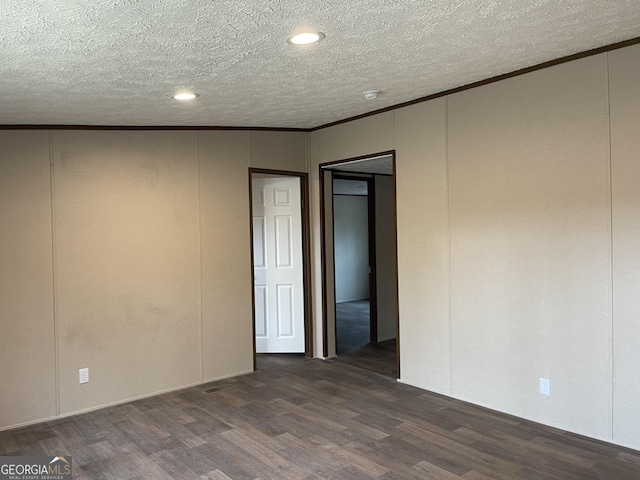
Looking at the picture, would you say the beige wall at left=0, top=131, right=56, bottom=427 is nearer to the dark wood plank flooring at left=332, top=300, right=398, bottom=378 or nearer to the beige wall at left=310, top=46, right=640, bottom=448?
the dark wood plank flooring at left=332, top=300, right=398, bottom=378

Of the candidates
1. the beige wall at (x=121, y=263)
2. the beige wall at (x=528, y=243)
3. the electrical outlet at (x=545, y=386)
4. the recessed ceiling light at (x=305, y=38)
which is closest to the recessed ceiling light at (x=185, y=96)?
the beige wall at (x=121, y=263)

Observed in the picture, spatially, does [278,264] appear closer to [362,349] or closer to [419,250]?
[362,349]

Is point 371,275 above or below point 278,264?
below

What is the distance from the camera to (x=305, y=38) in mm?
2576

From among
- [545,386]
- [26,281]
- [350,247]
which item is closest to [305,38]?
[545,386]

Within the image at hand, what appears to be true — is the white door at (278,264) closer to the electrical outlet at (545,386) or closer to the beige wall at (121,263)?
the beige wall at (121,263)

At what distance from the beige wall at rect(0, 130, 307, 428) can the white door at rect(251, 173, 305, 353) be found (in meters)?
0.49

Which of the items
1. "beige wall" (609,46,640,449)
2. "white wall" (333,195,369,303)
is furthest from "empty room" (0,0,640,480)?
"white wall" (333,195,369,303)

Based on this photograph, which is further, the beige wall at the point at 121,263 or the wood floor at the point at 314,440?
the beige wall at the point at 121,263

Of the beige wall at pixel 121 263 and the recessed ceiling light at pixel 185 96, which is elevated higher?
Result: the recessed ceiling light at pixel 185 96

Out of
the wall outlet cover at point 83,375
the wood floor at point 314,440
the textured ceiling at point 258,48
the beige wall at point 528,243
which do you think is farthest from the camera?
the wall outlet cover at point 83,375

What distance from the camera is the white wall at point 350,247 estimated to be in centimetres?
1045

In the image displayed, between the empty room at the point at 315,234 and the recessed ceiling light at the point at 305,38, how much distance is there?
2 centimetres

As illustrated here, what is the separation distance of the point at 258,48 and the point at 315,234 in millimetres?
2876
